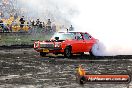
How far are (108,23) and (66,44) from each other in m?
7.59

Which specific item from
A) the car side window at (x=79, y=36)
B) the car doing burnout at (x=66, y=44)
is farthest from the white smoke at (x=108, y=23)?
the car side window at (x=79, y=36)

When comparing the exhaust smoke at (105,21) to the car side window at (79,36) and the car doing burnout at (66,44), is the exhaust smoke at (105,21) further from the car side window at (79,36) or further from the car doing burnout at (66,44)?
the car side window at (79,36)

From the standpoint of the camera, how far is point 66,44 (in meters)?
19.3

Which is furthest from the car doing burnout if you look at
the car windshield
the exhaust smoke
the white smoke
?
the white smoke

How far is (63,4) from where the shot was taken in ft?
106

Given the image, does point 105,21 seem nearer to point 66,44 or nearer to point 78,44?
point 78,44

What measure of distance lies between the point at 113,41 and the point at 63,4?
10790 mm

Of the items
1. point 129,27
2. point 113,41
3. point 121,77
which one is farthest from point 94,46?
point 121,77

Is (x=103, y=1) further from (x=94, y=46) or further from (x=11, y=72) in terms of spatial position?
(x=11, y=72)

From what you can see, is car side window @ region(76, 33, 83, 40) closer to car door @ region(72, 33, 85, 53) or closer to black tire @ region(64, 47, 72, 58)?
car door @ region(72, 33, 85, 53)

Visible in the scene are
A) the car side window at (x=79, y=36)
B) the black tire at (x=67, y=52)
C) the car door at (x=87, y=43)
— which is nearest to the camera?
the black tire at (x=67, y=52)

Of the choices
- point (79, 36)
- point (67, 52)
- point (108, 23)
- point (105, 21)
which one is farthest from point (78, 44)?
point (105, 21)

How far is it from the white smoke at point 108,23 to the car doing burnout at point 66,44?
0.90 metres

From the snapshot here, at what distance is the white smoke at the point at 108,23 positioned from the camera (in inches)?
865
